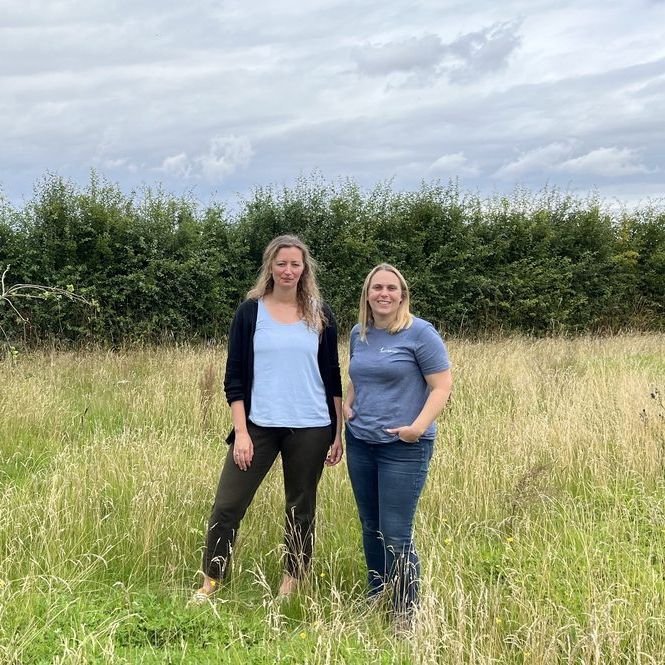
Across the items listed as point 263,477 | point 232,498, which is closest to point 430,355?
point 263,477

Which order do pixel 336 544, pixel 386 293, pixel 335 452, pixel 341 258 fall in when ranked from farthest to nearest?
pixel 341 258, pixel 336 544, pixel 335 452, pixel 386 293

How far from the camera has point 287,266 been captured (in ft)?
10.8

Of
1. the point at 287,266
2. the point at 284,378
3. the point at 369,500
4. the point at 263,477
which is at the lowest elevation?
the point at 369,500

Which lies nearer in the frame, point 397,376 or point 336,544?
point 397,376

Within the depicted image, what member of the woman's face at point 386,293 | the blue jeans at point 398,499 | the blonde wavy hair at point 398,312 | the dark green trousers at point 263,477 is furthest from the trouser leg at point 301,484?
the woman's face at point 386,293

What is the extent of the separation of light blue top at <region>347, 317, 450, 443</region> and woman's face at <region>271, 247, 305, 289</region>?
56cm

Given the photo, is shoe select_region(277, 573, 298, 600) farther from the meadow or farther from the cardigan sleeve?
the cardigan sleeve

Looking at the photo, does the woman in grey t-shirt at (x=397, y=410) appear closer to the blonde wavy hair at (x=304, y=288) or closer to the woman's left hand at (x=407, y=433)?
the woman's left hand at (x=407, y=433)

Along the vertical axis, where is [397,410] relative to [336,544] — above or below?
above

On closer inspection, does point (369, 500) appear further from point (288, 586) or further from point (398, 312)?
point (398, 312)

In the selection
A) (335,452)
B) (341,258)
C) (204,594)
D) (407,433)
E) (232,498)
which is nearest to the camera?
(407,433)

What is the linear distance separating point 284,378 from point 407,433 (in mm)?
720

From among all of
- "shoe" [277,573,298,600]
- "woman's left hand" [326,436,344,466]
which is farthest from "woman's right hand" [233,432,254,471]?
"shoe" [277,573,298,600]

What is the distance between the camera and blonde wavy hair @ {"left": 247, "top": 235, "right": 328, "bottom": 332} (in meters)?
3.37
